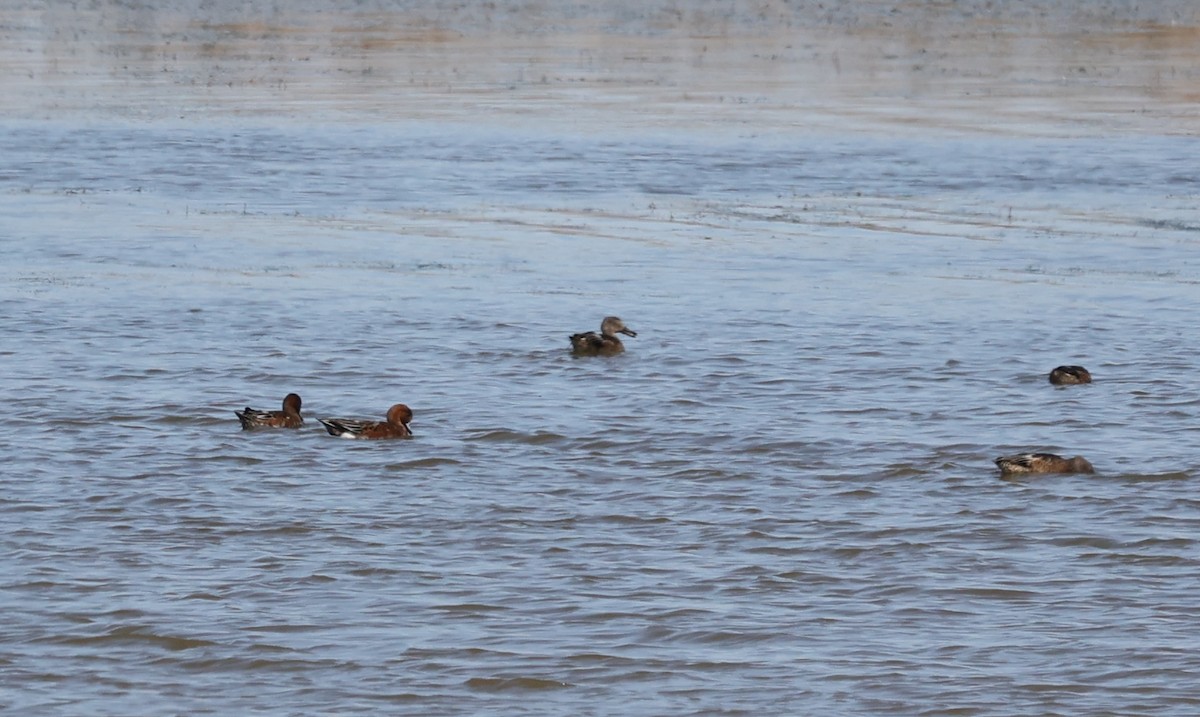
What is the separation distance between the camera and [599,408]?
44.9 ft

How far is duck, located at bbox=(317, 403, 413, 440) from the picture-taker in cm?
Answer: 1254

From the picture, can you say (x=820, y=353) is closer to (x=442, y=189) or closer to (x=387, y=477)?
(x=387, y=477)

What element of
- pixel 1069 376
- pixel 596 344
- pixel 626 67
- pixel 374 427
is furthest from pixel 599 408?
pixel 626 67

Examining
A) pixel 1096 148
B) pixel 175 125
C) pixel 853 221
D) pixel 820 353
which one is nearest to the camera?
pixel 820 353

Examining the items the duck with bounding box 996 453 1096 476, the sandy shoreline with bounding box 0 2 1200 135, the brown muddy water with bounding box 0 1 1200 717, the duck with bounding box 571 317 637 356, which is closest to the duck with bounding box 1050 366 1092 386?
the brown muddy water with bounding box 0 1 1200 717

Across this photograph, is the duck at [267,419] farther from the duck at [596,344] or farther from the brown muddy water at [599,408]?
the duck at [596,344]

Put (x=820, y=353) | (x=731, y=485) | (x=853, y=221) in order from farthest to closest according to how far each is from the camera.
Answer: (x=853, y=221) → (x=820, y=353) → (x=731, y=485)

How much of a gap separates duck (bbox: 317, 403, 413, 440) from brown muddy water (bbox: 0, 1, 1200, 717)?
0.07 m

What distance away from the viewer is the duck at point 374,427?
12539mm

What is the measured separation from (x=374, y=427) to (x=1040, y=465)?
3.80 m

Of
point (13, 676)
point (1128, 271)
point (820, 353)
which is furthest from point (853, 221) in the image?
point (13, 676)

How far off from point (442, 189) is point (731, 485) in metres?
12.6

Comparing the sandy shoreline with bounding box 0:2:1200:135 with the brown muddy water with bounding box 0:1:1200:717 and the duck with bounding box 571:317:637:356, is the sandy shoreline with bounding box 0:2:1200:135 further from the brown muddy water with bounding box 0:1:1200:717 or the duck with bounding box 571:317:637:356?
the duck with bounding box 571:317:637:356

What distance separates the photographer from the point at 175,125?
2909cm
